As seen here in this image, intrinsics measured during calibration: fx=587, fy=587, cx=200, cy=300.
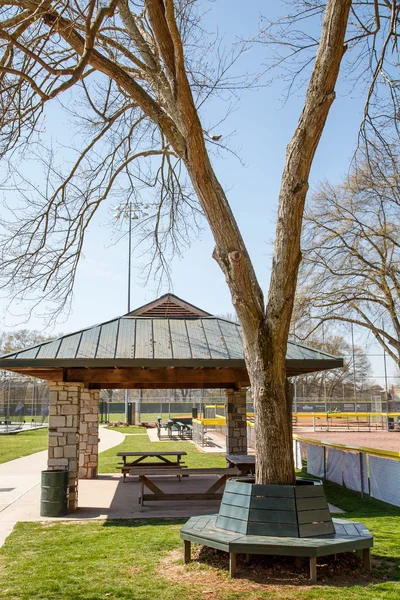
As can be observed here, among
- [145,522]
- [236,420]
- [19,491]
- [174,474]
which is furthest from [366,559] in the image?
[19,491]

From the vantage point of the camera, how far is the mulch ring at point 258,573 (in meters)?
5.36

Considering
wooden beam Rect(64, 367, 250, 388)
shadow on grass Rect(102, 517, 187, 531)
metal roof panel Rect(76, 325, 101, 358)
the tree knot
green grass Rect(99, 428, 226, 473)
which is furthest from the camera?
green grass Rect(99, 428, 226, 473)

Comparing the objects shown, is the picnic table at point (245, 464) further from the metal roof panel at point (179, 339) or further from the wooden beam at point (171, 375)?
the metal roof panel at point (179, 339)

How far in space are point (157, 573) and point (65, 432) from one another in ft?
15.7

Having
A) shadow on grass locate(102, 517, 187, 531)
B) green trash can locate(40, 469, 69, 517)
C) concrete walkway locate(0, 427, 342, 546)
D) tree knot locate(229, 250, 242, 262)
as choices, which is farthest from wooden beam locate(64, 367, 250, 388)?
tree knot locate(229, 250, 242, 262)

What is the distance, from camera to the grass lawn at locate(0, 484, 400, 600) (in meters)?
5.22

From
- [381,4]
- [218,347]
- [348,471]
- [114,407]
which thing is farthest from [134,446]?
[114,407]

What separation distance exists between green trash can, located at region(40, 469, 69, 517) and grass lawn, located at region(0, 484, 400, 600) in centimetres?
151

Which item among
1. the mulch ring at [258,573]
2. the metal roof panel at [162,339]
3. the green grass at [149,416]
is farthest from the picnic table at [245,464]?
the green grass at [149,416]

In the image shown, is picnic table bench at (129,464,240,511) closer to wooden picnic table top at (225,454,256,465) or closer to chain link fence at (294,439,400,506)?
wooden picnic table top at (225,454,256,465)

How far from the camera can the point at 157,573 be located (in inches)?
235

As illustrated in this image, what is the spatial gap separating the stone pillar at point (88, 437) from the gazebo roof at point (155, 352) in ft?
11.9

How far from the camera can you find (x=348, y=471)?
12.4 metres

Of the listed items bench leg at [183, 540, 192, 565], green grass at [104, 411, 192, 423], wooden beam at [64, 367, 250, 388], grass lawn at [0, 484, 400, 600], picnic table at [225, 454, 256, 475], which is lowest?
green grass at [104, 411, 192, 423]
